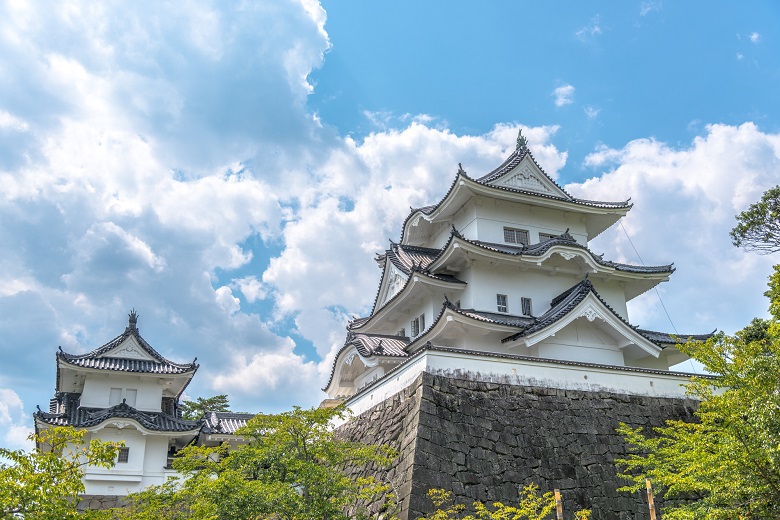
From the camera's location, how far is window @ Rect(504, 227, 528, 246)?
22.6 meters

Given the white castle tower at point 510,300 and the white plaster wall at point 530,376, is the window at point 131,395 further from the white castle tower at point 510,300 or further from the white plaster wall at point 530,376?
the white plaster wall at point 530,376

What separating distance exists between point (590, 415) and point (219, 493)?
28.6 ft

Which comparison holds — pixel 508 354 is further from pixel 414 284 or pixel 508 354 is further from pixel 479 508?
pixel 414 284

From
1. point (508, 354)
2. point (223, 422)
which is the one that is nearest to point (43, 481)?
point (508, 354)

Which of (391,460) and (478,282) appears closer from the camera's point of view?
(391,460)

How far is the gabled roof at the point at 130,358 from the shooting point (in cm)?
2456

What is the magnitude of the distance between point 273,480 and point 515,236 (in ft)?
47.5

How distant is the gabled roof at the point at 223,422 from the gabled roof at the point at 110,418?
4.71 ft

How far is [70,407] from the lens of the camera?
24.2m

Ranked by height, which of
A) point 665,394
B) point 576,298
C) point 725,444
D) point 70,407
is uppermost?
point 576,298

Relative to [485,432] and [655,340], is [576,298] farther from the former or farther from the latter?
[485,432]

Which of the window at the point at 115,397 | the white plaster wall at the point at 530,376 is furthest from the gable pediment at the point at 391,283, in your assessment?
the window at the point at 115,397

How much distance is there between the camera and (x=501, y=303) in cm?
2072

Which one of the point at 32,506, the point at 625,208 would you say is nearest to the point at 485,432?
the point at 32,506
